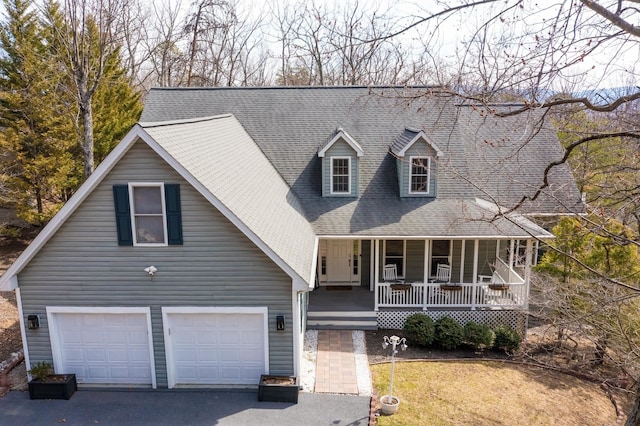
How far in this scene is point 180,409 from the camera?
32.2ft

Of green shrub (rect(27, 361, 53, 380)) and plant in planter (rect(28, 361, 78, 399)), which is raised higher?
green shrub (rect(27, 361, 53, 380))

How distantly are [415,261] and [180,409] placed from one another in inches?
379

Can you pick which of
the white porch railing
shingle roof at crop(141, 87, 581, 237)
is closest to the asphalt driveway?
the white porch railing

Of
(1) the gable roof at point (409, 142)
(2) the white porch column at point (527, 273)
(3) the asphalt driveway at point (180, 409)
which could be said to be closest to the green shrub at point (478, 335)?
(2) the white porch column at point (527, 273)

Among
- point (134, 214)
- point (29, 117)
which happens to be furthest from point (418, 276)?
point (29, 117)

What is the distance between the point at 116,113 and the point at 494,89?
2428 centimetres

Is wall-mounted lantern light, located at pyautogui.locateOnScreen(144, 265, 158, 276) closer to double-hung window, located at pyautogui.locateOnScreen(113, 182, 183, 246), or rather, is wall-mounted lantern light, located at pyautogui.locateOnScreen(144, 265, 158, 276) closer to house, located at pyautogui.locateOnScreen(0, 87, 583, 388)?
house, located at pyautogui.locateOnScreen(0, 87, 583, 388)

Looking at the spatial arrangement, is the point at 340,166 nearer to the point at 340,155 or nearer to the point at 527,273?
the point at 340,155

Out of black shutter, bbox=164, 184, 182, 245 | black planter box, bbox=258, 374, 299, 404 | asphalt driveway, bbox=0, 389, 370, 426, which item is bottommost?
asphalt driveway, bbox=0, 389, 370, 426

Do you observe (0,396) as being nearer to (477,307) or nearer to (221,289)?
(221,289)

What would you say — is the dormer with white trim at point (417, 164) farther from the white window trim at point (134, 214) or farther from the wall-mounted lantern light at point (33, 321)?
the wall-mounted lantern light at point (33, 321)

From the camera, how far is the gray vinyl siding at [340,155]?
15.5 metres

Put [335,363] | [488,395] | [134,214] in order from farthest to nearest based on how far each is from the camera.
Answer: [335,363]
[488,395]
[134,214]

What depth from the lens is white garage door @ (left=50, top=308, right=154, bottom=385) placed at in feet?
34.8
